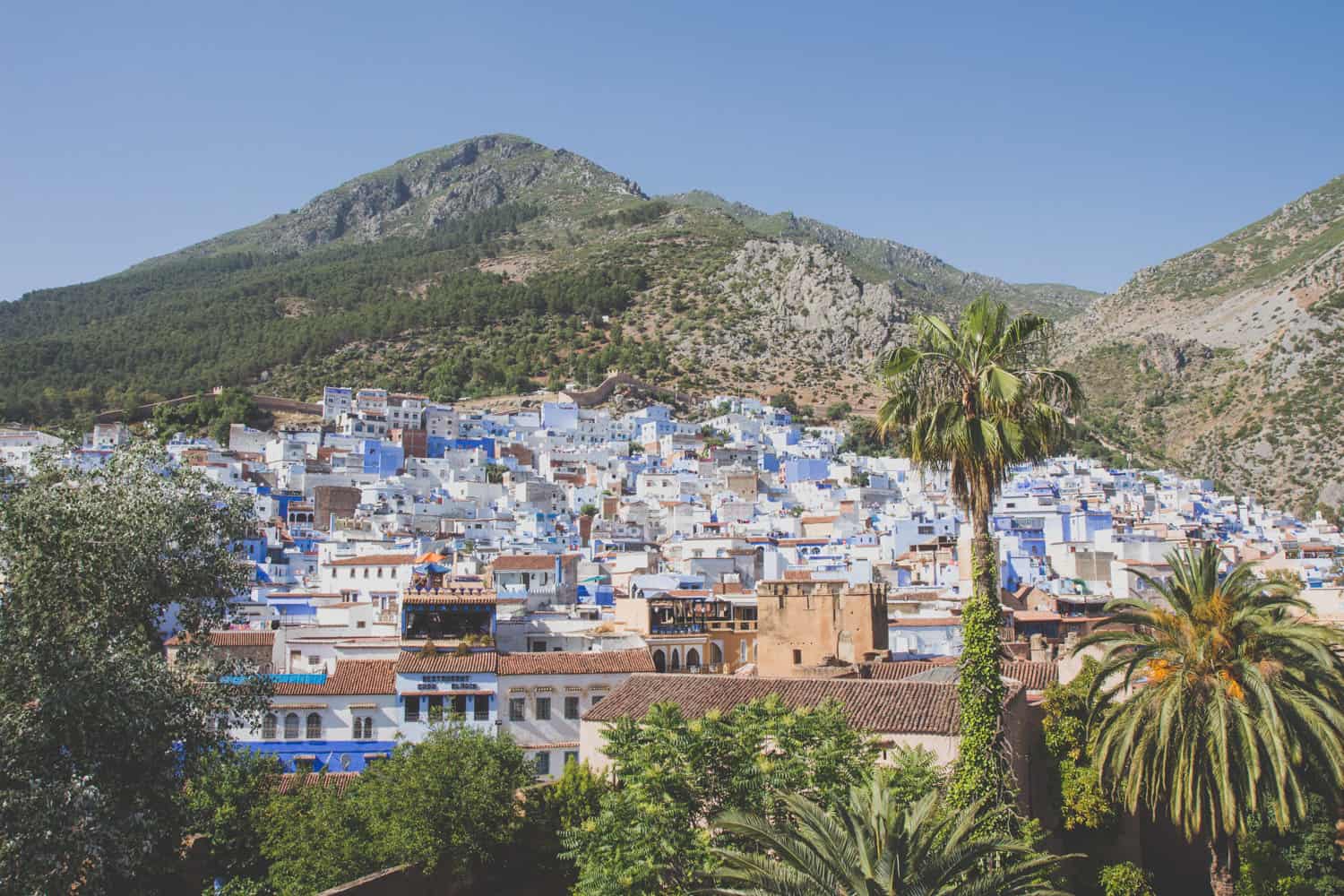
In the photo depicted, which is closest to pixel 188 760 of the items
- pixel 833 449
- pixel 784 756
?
pixel 784 756

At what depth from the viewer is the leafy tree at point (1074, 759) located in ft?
66.1

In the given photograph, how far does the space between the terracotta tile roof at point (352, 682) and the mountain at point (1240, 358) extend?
3103 inches

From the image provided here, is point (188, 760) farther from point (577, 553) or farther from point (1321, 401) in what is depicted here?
point (1321, 401)

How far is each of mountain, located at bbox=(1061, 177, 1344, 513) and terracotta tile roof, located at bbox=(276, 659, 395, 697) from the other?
259 ft

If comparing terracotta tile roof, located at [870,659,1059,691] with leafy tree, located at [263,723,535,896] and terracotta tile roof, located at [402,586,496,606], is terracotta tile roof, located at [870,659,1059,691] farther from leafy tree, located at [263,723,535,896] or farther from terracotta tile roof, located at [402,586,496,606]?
terracotta tile roof, located at [402,586,496,606]

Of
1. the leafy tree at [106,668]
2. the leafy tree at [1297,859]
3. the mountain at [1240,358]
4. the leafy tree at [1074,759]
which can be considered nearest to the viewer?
the leafy tree at [106,668]

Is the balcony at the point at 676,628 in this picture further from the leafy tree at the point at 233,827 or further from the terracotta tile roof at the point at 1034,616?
the leafy tree at the point at 233,827

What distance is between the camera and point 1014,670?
82.0 ft

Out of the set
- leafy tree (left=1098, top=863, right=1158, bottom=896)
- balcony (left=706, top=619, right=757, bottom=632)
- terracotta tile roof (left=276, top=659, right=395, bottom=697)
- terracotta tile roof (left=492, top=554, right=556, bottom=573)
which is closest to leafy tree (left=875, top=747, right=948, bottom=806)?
leafy tree (left=1098, top=863, right=1158, bottom=896)

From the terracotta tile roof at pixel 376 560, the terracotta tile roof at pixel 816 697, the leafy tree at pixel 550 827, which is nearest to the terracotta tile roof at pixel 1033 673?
the terracotta tile roof at pixel 816 697

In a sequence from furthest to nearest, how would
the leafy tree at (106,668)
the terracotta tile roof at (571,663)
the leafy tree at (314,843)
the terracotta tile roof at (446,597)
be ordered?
the terracotta tile roof at (446,597), the terracotta tile roof at (571,663), the leafy tree at (314,843), the leafy tree at (106,668)

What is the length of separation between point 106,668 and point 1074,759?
15.0 m

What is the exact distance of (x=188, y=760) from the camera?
645 inches

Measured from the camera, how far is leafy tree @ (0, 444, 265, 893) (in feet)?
44.6
